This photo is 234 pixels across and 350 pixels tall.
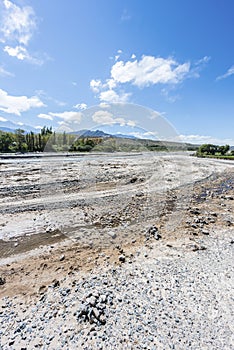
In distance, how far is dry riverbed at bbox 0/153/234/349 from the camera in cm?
247

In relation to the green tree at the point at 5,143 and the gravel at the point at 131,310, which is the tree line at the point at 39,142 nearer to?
the green tree at the point at 5,143

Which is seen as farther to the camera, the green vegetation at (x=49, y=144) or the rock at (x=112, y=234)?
the green vegetation at (x=49, y=144)

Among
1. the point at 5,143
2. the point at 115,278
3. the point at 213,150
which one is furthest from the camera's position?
the point at 213,150

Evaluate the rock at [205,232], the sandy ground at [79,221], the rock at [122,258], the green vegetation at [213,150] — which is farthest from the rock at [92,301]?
the green vegetation at [213,150]

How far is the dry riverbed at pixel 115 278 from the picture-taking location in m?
2.47

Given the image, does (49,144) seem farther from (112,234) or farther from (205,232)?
(205,232)

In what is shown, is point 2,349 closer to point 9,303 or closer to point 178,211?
point 9,303

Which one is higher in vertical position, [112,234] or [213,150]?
[213,150]

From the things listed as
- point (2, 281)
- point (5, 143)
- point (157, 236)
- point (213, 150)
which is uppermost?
point (213, 150)

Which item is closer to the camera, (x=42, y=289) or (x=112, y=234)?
(x=42, y=289)

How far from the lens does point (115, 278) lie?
11.5 feet

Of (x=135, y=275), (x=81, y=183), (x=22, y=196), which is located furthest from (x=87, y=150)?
(x=135, y=275)

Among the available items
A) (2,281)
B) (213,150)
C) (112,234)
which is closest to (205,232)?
(112,234)

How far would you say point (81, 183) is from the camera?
11.9 metres
